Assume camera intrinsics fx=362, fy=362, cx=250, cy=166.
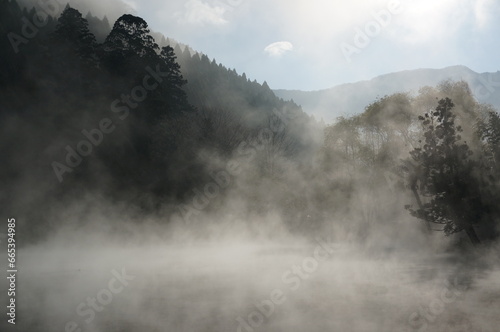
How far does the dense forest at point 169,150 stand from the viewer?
2556 centimetres

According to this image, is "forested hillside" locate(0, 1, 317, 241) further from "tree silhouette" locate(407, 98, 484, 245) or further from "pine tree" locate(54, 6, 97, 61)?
"tree silhouette" locate(407, 98, 484, 245)

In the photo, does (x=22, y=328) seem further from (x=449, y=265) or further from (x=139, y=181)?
(x=139, y=181)

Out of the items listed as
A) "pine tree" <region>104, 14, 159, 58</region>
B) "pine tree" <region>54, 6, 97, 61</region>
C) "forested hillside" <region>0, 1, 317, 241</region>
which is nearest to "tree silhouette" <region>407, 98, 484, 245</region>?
"forested hillside" <region>0, 1, 317, 241</region>

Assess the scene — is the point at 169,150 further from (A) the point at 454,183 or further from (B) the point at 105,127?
(A) the point at 454,183

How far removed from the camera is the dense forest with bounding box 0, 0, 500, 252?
83.9ft

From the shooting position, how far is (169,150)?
103 ft

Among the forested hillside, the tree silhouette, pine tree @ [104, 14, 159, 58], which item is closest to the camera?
the tree silhouette

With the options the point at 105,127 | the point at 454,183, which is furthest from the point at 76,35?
the point at 454,183

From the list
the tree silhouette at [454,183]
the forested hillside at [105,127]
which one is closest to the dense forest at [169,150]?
the forested hillside at [105,127]

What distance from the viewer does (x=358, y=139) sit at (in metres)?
30.9

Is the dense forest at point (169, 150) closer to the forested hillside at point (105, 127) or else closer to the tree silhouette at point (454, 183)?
the forested hillside at point (105, 127)

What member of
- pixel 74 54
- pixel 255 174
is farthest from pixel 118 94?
pixel 255 174

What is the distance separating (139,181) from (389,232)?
19.7 metres

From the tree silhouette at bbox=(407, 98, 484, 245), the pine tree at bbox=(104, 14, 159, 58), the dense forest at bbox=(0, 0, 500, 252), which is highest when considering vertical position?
the pine tree at bbox=(104, 14, 159, 58)
